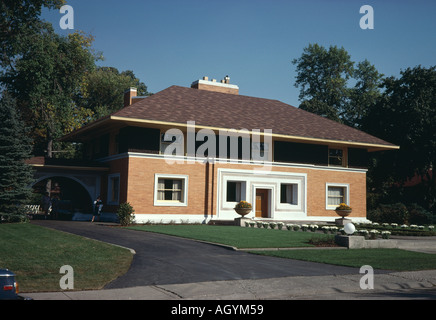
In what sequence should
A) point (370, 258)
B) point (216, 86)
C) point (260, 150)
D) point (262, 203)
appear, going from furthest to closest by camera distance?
point (216, 86) < point (262, 203) < point (260, 150) < point (370, 258)

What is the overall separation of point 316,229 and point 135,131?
13.1m

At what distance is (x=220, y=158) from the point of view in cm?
3241

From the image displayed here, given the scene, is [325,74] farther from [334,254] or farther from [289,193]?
[334,254]

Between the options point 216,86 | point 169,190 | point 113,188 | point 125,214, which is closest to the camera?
point 125,214

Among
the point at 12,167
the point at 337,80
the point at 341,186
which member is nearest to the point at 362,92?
the point at 337,80

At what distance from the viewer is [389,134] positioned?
1788 inches

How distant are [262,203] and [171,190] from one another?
7.41m

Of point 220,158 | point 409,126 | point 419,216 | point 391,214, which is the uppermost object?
point 409,126

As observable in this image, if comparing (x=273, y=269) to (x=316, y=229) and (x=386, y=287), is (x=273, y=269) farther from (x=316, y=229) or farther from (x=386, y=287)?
(x=316, y=229)

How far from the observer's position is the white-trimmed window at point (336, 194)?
121 ft

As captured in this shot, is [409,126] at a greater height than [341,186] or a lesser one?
greater

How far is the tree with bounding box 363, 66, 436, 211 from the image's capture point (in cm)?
4288

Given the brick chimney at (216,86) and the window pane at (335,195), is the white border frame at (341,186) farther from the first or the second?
the brick chimney at (216,86)
